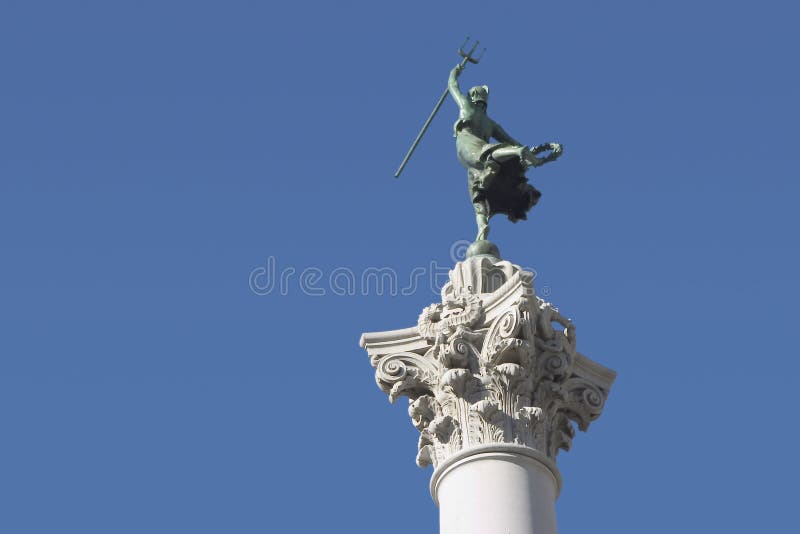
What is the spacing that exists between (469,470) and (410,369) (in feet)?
7.76

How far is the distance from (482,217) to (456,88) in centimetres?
384

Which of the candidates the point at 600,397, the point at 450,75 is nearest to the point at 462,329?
the point at 600,397

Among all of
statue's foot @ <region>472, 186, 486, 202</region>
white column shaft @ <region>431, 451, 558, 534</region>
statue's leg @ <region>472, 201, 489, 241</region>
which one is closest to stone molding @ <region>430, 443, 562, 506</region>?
white column shaft @ <region>431, 451, 558, 534</region>

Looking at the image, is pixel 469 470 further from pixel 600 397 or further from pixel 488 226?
pixel 488 226

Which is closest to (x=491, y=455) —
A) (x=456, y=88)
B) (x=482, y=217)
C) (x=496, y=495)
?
(x=496, y=495)

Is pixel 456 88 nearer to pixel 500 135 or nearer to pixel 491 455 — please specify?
pixel 500 135

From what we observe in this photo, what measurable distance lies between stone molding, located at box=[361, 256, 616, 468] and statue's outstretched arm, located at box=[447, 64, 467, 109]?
5861mm

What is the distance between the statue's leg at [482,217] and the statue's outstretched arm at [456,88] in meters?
2.51

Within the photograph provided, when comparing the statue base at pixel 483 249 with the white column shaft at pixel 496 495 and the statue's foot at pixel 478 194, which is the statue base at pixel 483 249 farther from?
the white column shaft at pixel 496 495

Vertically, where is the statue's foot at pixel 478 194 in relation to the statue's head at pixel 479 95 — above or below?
below

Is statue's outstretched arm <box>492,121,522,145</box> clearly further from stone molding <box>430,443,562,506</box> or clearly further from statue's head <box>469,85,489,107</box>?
stone molding <box>430,443,562,506</box>

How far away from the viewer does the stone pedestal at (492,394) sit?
27297mm

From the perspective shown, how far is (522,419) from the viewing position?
2817cm

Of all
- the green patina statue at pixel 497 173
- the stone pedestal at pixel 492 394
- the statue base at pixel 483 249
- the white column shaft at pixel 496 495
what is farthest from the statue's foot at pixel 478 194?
the white column shaft at pixel 496 495
